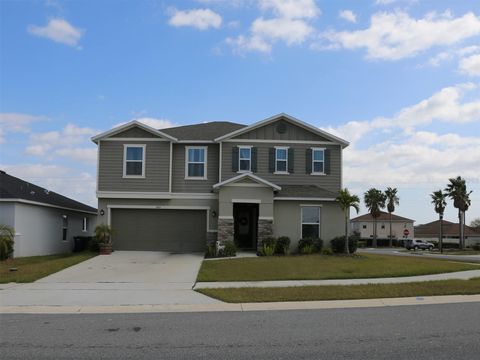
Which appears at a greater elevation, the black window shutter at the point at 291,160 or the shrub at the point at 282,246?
the black window shutter at the point at 291,160

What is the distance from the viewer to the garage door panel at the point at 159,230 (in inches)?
1016

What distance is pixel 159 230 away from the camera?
26047mm

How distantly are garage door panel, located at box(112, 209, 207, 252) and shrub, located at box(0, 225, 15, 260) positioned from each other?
5.15 meters

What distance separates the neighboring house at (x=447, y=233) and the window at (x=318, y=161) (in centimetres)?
6543

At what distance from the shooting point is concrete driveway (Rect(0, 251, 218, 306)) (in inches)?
469

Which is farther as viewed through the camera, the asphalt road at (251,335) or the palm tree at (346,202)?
the palm tree at (346,202)

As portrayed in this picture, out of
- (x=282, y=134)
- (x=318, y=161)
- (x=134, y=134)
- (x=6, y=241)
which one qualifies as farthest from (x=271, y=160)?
(x=6, y=241)

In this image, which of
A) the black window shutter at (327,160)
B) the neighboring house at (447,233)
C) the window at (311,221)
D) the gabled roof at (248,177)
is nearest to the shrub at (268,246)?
the window at (311,221)

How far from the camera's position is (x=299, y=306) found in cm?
1107

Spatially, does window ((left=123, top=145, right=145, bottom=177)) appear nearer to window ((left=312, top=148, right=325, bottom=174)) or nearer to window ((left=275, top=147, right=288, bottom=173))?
window ((left=275, top=147, right=288, bottom=173))

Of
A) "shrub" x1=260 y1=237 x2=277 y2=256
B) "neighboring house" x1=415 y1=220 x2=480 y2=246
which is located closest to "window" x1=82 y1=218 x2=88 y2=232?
"shrub" x1=260 y1=237 x2=277 y2=256

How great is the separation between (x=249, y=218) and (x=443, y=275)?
12051 millimetres

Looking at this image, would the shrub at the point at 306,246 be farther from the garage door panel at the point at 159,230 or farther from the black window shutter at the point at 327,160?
the garage door panel at the point at 159,230

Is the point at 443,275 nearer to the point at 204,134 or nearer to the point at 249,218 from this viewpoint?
the point at 249,218
